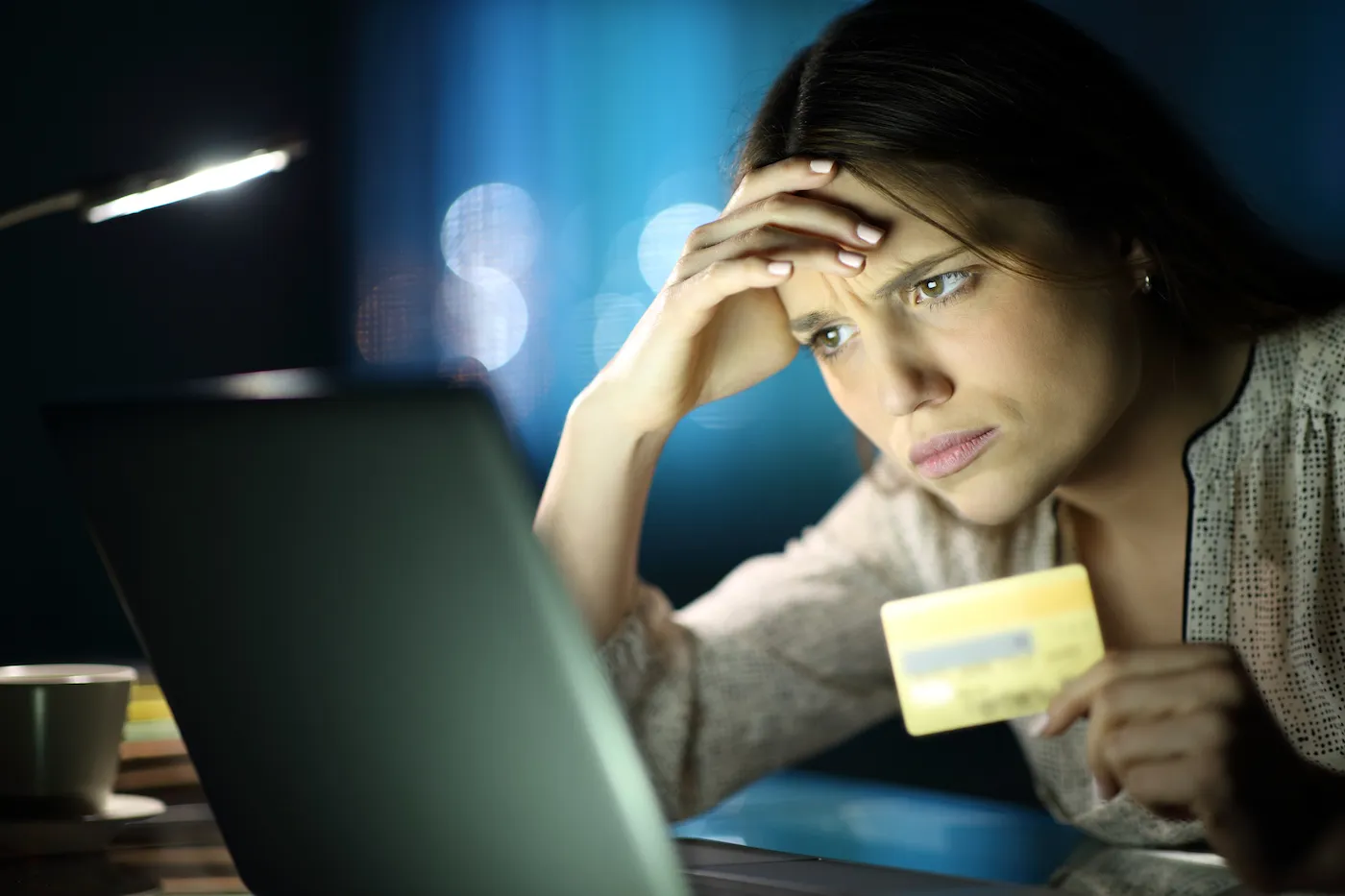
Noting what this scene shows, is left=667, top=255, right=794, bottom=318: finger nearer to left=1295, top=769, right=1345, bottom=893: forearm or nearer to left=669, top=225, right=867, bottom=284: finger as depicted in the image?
left=669, top=225, right=867, bottom=284: finger

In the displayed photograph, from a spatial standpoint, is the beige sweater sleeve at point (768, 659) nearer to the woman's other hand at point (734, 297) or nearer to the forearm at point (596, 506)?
the forearm at point (596, 506)

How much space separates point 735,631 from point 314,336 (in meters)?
1.87

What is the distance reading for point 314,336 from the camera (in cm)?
313

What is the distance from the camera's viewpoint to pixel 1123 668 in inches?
37.6

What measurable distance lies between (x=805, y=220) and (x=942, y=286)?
5.5 inches

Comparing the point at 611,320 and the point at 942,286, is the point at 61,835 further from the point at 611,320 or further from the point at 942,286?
the point at 611,320

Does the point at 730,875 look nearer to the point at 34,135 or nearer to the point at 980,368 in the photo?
the point at 980,368

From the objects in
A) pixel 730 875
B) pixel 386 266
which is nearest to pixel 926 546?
pixel 730 875

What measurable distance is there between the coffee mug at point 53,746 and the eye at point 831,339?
2.41 feet

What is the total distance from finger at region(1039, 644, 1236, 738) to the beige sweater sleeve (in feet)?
1.96

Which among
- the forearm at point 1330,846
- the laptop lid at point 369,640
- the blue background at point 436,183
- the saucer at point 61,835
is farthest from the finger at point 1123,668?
the blue background at point 436,183

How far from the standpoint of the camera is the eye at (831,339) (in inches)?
50.8

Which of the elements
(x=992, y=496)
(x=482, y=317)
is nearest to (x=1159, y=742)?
(x=992, y=496)

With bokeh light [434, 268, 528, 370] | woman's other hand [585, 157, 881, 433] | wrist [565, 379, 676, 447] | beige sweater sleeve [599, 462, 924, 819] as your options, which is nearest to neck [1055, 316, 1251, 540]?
beige sweater sleeve [599, 462, 924, 819]
